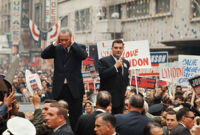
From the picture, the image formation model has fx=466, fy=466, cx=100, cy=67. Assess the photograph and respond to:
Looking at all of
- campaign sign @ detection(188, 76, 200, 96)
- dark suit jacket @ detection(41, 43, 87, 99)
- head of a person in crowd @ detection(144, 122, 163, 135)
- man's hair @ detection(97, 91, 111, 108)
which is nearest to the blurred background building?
campaign sign @ detection(188, 76, 200, 96)

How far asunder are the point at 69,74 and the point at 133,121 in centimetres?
150

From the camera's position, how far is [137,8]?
32.3 m

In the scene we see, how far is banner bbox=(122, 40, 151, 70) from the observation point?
11.9 meters

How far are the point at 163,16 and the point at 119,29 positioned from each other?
20.6 ft

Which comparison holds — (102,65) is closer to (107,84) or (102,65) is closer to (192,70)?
(107,84)

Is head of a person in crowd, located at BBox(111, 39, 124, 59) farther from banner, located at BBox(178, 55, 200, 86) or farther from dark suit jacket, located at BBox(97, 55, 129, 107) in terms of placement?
banner, located at BBox(178, 55, 200, 86)

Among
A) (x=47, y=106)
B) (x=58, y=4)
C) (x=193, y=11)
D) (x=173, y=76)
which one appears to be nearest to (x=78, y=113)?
(x=47, y=106)

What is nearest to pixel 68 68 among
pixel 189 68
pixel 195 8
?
pixel 189 68

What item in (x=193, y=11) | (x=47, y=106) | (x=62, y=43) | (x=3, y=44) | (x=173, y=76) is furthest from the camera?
(x=3, y=44)

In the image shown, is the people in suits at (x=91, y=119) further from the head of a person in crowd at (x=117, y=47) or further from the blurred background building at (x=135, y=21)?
the blurred background building at (x=135, y=21)

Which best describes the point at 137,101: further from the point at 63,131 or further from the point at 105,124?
the point at 63,131

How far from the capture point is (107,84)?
8250mm

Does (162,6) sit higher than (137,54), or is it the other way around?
(162,6)

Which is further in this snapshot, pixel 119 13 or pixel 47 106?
pixel 119 13
